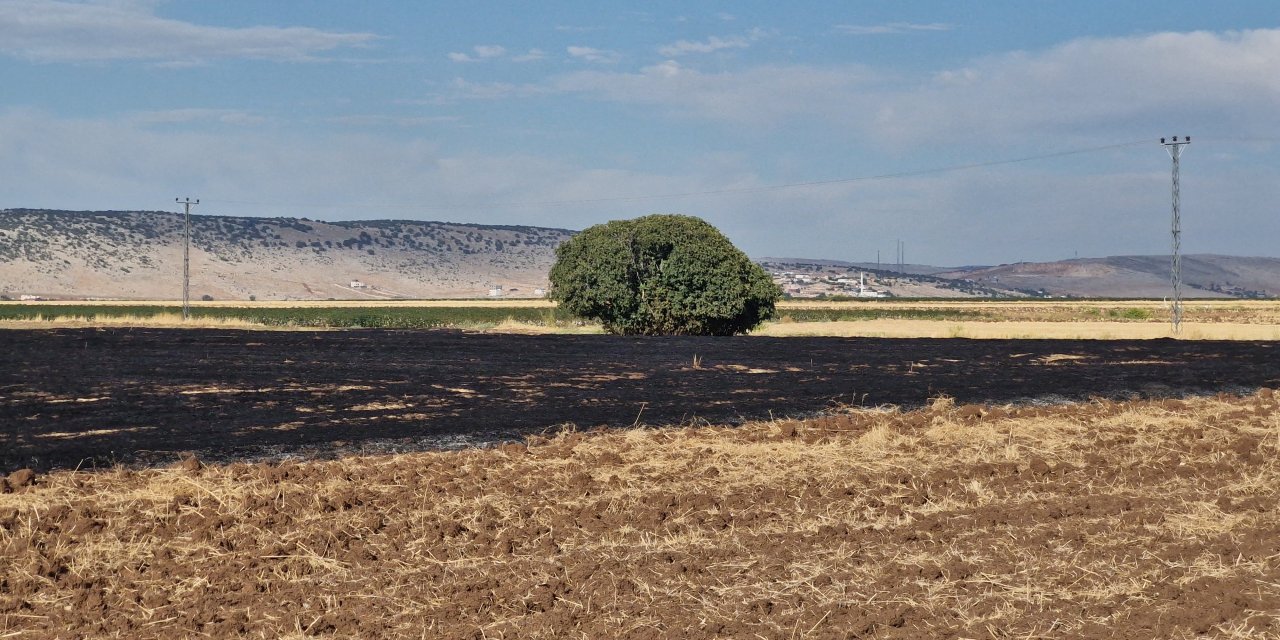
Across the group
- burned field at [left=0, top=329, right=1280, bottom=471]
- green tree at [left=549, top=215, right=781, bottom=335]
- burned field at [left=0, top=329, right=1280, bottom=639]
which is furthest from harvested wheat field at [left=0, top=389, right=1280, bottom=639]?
green tree at [left=549, top=215, right=781, bottom=335]

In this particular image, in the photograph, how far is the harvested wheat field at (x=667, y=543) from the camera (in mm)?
8773

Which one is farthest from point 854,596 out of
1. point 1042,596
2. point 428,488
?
point 428,488

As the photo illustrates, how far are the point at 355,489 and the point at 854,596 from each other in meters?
6.14

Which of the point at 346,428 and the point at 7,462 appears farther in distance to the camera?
the point at 346,428

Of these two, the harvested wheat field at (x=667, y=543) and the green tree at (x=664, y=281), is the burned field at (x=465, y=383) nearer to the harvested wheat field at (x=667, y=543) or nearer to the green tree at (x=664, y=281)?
the harvested wheat field at (x=667, y=543)

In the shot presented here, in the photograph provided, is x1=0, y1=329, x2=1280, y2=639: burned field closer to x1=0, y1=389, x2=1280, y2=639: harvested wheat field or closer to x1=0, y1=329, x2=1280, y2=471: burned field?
x1=0, y1=389, x2=1280, y2=639: harvested wheat field

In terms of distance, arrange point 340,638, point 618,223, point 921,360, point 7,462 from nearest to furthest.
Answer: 1. point 340,638
2. point 7,462
3. point 921,360
4. point 618,223

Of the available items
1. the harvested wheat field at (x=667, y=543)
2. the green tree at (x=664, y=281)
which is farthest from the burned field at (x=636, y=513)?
the green tree at (x=664, y=281)

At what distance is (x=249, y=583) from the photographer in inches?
385

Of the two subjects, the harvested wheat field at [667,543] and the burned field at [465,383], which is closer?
the harvested wheat field at [667,543]

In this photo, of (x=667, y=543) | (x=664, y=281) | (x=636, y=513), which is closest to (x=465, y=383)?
(x=636, y=513)

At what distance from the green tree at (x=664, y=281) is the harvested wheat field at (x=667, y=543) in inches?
1425

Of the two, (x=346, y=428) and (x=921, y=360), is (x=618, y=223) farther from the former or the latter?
(x=346, y=428)

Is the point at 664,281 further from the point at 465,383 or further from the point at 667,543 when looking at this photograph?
the point at 667,543
